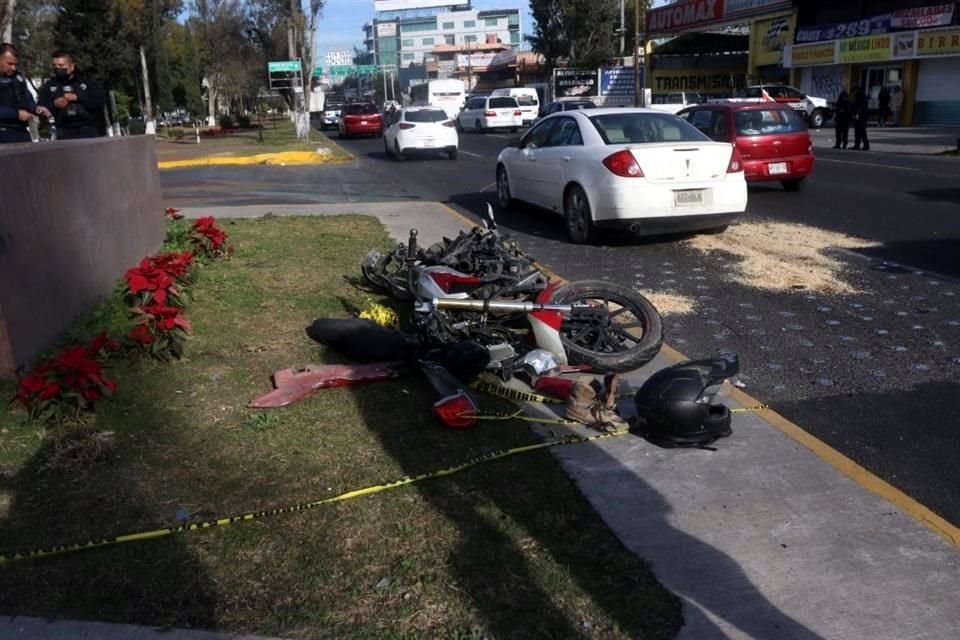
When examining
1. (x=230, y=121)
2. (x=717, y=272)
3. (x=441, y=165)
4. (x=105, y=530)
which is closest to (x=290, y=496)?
(x=105, y=530)

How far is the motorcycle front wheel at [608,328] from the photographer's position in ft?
17.8

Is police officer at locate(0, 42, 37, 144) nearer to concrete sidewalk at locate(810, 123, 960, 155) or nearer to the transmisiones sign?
concrete sidewalk at locate(810, 123, 960, 155)

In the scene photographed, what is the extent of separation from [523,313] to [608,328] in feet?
1.83

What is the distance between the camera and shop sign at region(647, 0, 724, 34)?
2010 inches

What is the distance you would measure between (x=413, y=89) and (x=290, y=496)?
70.1m

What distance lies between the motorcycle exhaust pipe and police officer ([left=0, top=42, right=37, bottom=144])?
491cm

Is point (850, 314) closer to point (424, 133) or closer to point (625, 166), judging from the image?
point (625, 166)

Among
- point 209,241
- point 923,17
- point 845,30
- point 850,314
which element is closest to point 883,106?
point 923,17

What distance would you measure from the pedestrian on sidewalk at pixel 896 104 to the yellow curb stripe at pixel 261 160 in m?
24.6

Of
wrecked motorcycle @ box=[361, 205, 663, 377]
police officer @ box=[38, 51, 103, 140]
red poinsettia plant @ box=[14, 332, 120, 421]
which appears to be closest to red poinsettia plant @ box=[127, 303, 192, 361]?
red poinsettia plant @ box=[14, 332, 120, 421]

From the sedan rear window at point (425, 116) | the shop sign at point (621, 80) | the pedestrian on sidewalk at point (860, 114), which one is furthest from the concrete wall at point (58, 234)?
the shop sign at point (621, 80)

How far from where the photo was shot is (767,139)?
1412 cm

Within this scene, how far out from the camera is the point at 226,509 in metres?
3.77

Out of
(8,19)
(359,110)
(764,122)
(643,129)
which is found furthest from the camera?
(359,110)
